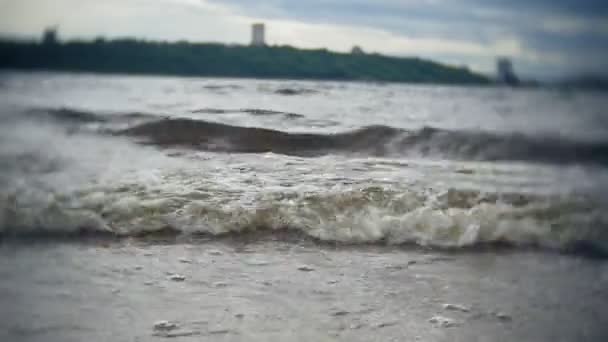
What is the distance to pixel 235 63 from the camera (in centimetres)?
432

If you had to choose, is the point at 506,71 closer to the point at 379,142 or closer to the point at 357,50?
the point at 357,50

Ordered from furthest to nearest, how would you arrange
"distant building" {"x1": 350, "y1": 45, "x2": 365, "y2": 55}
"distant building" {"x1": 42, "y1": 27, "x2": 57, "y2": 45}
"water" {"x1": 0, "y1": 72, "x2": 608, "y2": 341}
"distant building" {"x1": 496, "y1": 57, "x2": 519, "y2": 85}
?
"distant building" {"x1": 350, "y1": 45, "x2": 365, "y2": 55} → "distant building" {"x1": 42, "y1": 27, "x2": 57, "y2": 45} → "distant building" {"x1": 496, "y1": 57, "x2": 519, "y2": 85} → "water" {"x1": 0, "y1": 72, "x2": 608, "y2": 341}

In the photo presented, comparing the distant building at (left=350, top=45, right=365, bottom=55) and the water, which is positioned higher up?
the distant building at (left=350, top=45, right=365, bottom=55)

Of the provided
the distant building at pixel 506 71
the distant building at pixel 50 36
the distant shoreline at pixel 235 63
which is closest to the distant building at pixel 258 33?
the distant shoreline at pixel 235 63

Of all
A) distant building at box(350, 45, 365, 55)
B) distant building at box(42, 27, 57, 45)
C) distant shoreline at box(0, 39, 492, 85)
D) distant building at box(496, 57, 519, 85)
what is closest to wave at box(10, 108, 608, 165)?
distant shoreline at box(0, 39, 492, 85)

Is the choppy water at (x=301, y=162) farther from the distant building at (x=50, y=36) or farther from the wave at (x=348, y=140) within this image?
the distant building at (x=50, y=36)

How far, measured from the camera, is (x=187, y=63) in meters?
4.38

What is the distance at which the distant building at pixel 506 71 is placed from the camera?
86.9 inches

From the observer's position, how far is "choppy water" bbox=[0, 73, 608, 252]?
7.68ft

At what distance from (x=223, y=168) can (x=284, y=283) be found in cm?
157

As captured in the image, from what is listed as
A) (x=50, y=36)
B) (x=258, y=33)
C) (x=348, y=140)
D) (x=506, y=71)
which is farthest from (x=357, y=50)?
(x=50, y=36)

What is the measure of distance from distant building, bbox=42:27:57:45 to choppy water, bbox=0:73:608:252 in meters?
0.38

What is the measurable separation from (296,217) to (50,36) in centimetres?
148

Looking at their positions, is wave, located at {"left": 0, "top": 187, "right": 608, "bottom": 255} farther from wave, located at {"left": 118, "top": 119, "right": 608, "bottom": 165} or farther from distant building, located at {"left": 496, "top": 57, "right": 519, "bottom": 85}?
wave, located at {"left": 118, "top": 119, "right": 608, "bottom": 165}
